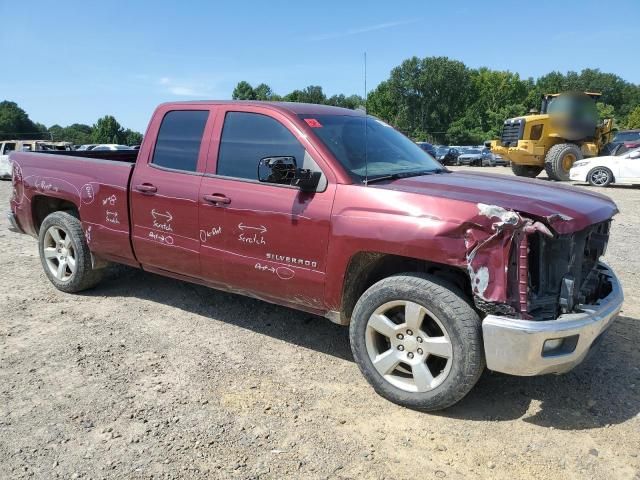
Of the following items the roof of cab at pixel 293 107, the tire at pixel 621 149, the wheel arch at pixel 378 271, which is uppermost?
the roof of cab at pixel 293 107

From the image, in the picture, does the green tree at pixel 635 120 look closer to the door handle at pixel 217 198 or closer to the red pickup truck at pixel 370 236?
the red pickup truck at pixel 370 236

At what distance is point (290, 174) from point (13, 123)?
102 meters

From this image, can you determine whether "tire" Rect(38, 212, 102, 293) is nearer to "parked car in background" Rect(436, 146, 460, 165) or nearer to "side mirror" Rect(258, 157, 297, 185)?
"side mirror" Rect(258, 157, 297, 185)

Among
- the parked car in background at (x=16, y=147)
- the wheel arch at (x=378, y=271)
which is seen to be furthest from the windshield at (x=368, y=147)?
the parked car in background at (x=16, y=147)

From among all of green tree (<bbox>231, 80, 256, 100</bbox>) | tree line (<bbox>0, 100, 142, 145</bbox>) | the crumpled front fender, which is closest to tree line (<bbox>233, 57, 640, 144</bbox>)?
green tree (<bbox>231, 80, 256, 100</bbox>)

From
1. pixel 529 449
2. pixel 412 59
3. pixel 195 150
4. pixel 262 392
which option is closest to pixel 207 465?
pixel 262 392

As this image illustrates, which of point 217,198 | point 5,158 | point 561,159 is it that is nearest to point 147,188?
point 217,198

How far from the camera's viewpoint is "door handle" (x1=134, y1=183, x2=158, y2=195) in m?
4.40

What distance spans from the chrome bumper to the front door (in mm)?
1171

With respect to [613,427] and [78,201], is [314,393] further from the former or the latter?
[78,201]

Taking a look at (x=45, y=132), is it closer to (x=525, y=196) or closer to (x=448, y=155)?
(x=448, y=155)

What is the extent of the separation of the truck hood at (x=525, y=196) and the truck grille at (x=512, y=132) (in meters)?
16.1

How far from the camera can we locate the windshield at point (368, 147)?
369cm

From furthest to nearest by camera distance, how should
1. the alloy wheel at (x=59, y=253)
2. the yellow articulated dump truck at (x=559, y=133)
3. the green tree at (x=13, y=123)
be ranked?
1. the green tree at (x=13, y=123)
2. the yellow articulated dump truck at (x=559, y=133)
3. the alloy wheel at (x=59, y=253)
